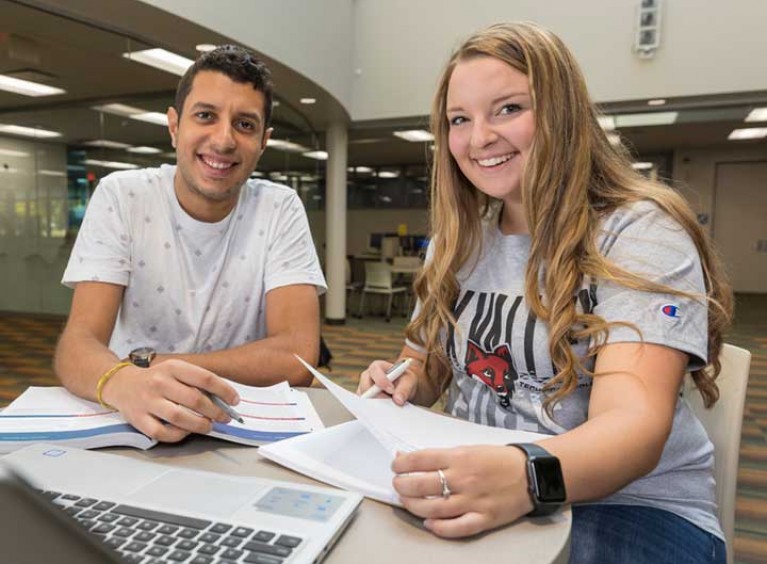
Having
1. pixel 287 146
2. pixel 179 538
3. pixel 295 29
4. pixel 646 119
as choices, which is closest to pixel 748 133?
pixel 646 119

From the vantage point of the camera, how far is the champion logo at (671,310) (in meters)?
0.88

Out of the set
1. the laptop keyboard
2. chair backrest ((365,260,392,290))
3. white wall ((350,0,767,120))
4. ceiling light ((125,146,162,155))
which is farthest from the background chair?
the laptop keyboard

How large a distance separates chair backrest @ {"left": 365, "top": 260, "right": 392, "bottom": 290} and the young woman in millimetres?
7054

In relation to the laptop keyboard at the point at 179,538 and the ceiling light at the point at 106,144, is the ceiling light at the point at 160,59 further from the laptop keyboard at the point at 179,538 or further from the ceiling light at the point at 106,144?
the laptop keyboard at the point at 179,538

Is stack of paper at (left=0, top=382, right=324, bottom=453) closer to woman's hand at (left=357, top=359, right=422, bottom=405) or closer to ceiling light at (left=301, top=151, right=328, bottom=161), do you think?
woman's hand at (left=357, top=359, right=422, bottom=405)

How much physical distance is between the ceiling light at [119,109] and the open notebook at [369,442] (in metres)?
5.58

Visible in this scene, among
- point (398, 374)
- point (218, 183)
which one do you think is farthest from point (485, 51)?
point (218, 183)

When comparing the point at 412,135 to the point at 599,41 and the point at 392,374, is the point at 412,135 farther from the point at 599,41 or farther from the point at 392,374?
the point at 392,374

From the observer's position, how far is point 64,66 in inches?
201

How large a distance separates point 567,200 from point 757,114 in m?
7.57

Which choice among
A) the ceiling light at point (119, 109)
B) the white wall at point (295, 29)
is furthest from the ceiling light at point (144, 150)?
the white wall at point (295, 29)

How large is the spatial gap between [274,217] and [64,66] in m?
4.71

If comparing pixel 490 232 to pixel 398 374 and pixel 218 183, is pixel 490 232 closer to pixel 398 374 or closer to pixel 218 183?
pixel 398 374

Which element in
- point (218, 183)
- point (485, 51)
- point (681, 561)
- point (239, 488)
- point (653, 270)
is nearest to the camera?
point (239, 488)
